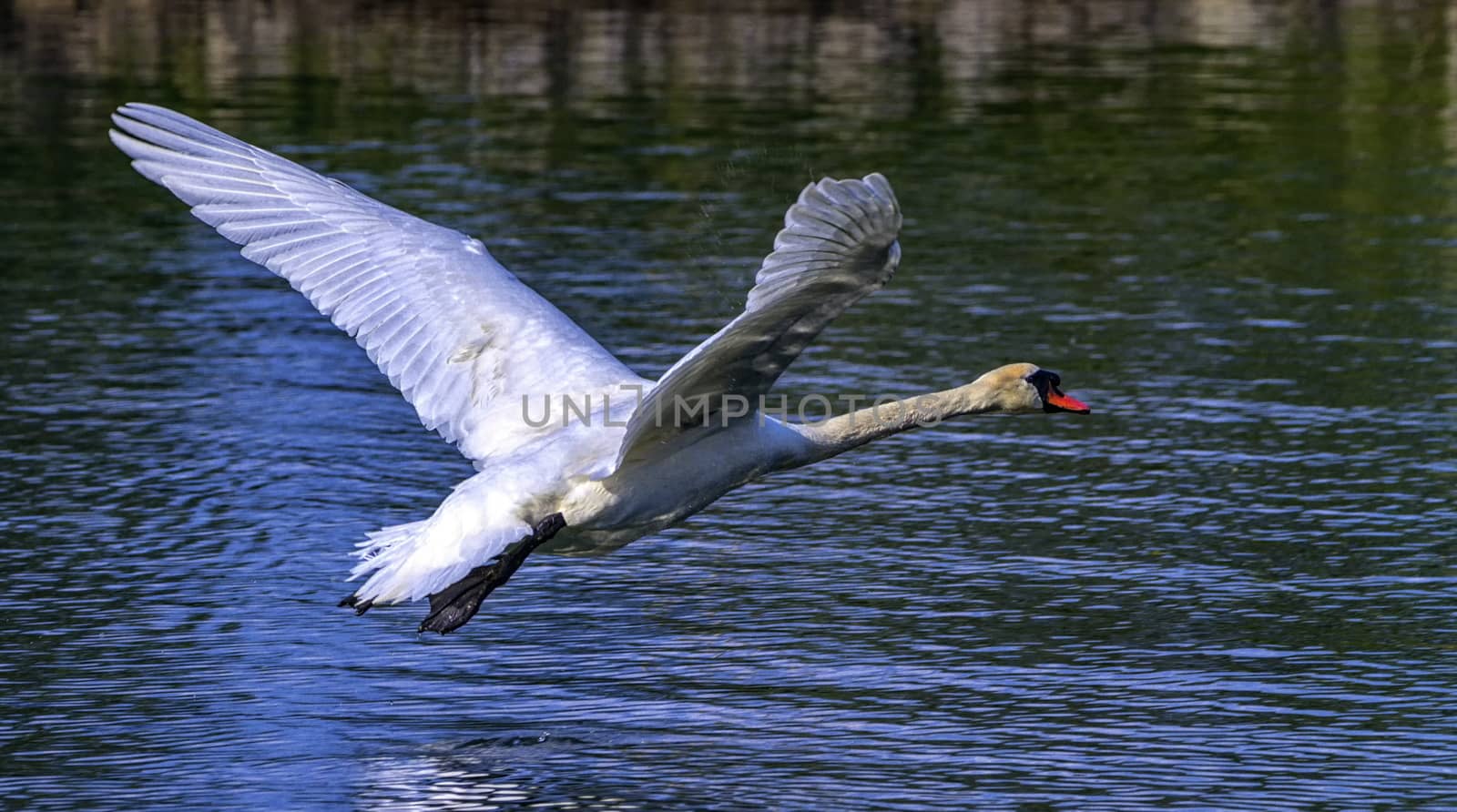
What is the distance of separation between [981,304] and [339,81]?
14904 mm

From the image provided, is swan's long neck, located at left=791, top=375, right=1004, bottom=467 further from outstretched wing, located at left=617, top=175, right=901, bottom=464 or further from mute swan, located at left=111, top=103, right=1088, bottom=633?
outstretched wing, located at left=617, top=175, right=901, bottom=464

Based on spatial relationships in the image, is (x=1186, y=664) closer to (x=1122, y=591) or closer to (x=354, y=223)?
(x=1122, y=591)

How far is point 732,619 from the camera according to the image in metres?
8.87

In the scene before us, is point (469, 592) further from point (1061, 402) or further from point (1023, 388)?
point (1061, 402)

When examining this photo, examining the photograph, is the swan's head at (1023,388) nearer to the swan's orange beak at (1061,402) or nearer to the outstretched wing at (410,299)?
the swan's orange beak at (1061,402)

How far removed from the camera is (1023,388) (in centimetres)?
866

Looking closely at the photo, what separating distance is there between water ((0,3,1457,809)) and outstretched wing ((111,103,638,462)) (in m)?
0.79

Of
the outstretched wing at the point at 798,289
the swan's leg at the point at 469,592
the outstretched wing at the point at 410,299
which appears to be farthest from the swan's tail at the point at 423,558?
the outstretched wing at the point at 410,299

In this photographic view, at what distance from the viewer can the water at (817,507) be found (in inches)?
292

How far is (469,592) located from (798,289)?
7.34ft

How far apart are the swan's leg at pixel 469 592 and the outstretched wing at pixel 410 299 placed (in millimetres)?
603

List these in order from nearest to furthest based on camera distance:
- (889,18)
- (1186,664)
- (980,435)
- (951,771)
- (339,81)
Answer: (951,771), (1186,664), (980,435), (339,81), (889,18)

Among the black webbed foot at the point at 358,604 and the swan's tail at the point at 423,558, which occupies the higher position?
the swan's tail at the point at 423,558

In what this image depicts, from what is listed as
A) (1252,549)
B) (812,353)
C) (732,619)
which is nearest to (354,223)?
(732,619)
